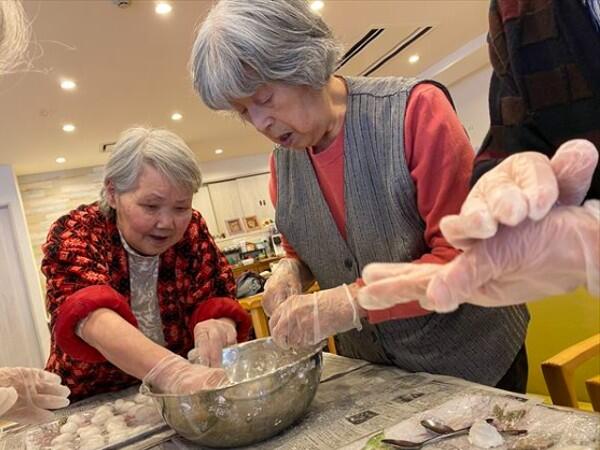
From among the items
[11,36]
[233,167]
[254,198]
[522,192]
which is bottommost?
[522,192]

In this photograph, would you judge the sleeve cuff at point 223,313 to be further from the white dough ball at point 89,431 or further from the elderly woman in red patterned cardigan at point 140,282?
the white dough ball at point 89,431

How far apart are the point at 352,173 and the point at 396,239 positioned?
6.0 inches

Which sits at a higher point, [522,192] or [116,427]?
[522,192]

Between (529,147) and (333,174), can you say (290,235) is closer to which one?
A: (333,174)

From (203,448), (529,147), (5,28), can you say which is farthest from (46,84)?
(529,147)

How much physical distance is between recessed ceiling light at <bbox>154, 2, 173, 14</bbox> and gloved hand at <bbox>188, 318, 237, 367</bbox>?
2.16m

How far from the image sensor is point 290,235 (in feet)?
3.67

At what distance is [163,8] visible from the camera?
2.77m

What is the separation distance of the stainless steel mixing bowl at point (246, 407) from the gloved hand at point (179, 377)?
6 cm

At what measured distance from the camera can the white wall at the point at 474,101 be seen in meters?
5.41

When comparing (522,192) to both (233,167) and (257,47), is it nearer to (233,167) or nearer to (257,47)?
(257,47)

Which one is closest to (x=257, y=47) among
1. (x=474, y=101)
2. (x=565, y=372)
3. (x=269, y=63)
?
(x=269, y=63)

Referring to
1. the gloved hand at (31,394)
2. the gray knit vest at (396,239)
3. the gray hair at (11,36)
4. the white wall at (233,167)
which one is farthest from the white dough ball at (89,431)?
the white wall at (233,167)

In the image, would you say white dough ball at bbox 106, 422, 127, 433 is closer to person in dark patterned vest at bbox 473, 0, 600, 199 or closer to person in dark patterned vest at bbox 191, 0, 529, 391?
person in dark patterned vest at bbox 191, 0, 529, 391
